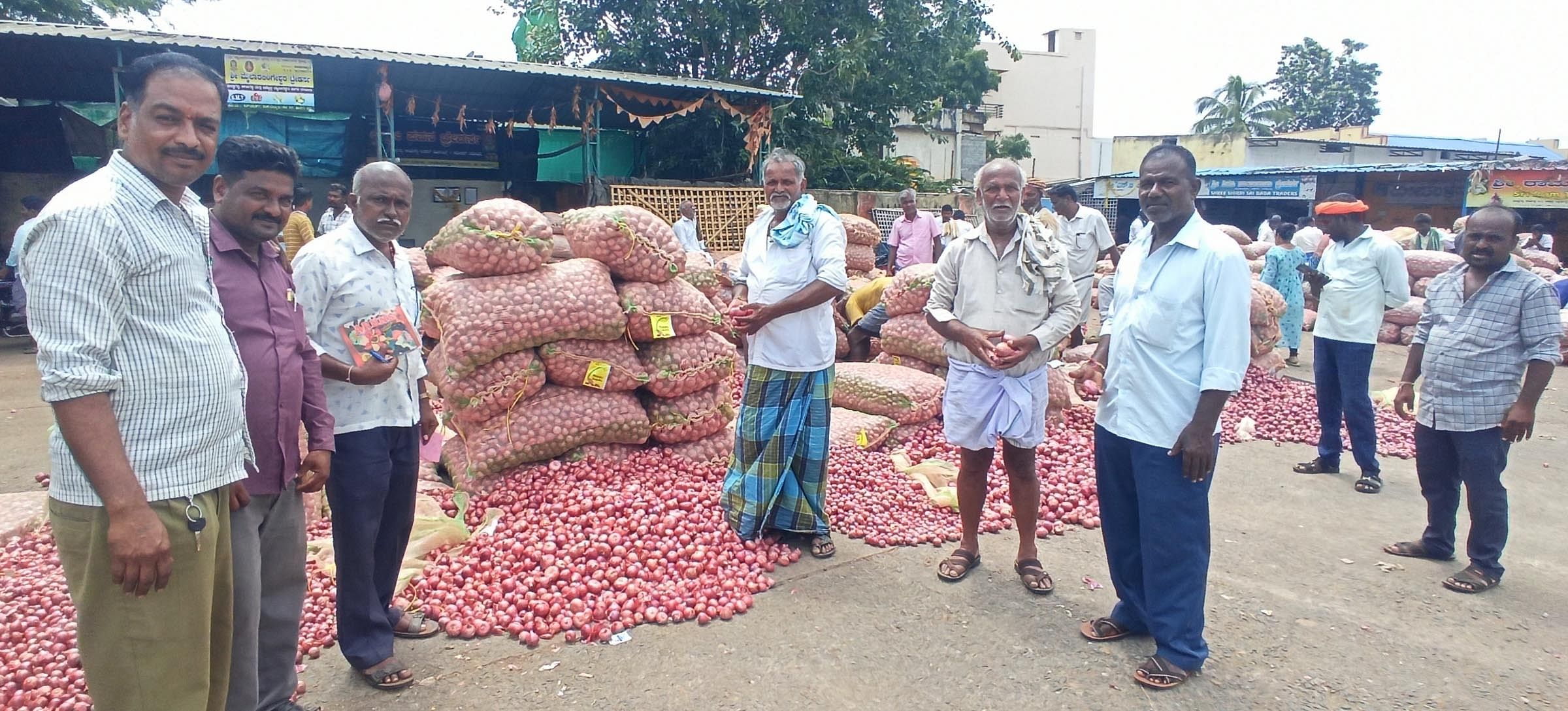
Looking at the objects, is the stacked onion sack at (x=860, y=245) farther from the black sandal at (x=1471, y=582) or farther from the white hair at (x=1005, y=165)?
the black sandal at (x=1471, y=582)

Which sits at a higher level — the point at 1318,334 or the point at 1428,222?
the point at 1428,222

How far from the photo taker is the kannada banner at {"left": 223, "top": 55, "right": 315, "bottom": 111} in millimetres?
10242

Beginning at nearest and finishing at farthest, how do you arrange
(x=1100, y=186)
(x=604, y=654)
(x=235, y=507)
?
(x=235, y=507) → (x=604, y=654) → (x=1100, y=186)

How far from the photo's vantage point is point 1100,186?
25141 millimetres

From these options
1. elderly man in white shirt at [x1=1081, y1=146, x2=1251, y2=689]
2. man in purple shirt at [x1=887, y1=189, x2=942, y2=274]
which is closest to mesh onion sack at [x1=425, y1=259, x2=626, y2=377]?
elderly man in white shirt at [x1=1081, y1=146, x2=1251, y2=689]

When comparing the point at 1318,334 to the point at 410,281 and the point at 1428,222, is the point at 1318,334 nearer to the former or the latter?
the point at 410,281

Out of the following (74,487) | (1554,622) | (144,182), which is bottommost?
(1554,622)

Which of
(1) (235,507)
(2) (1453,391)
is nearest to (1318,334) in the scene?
(2) (1453,391)

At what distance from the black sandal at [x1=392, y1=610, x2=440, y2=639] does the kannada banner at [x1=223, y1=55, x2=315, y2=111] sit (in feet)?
31.2

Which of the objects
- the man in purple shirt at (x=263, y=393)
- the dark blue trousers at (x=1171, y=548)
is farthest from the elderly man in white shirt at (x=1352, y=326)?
the man in purple shirt at (x=263, y=393)

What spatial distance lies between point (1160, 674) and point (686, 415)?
103 inches

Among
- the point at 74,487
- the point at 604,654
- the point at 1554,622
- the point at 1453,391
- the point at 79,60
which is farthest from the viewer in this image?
the point at 79,60

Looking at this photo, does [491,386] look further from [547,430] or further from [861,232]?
[861,232]

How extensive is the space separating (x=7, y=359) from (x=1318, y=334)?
38.4 feet
